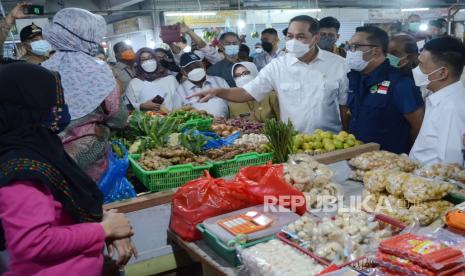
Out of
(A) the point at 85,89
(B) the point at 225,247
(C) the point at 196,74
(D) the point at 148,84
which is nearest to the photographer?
(B) the point at 225,247

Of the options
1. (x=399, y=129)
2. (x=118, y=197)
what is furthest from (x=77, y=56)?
(x=399, y=129)

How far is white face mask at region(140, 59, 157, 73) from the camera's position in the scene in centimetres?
561

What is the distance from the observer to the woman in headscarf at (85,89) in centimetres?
240

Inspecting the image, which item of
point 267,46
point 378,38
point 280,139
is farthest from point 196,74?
point 267,46

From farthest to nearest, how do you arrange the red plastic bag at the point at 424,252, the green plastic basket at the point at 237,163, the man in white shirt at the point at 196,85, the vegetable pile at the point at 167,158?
the man in white shirt at the point at 196,85 < the green plastic basket at the point at 237,163 < the vegetable pile at the point at 167,158 < the red plastic bag at the point at 424,252

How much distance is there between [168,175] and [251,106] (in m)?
2.82

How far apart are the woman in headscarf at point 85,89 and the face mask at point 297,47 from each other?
6.31 feet

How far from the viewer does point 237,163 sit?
2840 millimetres

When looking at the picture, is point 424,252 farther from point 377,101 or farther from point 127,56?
point 127,56

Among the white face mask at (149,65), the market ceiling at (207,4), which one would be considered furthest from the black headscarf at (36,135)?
the market ceiling at (207,4)

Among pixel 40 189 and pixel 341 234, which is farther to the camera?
pixel 341 234

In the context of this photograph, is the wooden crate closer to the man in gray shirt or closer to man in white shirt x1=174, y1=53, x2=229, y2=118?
man in white shirt x1=174, y1=53, x2=229, y2=118

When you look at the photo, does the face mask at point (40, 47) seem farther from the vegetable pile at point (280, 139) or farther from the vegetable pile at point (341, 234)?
the vegetable pile at point (341, 234)

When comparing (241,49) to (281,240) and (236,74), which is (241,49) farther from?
(281,240)
